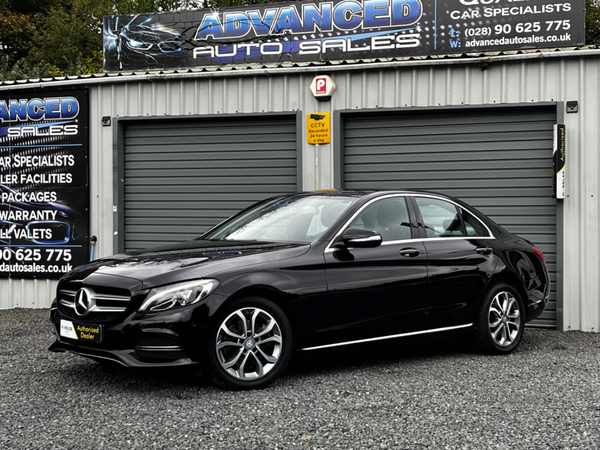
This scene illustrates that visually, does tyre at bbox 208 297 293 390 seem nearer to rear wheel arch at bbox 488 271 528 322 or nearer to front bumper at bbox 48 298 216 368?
front bumper at bbox 48 298 216 368

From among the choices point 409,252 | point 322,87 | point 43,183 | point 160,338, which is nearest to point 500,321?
point 409,252

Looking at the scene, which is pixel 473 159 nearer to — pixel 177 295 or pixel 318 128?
pixel 318 128

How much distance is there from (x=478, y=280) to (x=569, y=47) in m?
4.34

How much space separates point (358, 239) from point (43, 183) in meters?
6.84

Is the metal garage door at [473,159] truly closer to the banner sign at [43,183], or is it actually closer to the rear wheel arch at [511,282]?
the rear wheel arch at [511,282]

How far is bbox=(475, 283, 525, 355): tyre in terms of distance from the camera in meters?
6.88

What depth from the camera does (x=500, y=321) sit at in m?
7.05

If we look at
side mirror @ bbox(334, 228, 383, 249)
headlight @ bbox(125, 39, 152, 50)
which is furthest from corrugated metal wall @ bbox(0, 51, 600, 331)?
side mirror @ bbox(334, 228, 383, 249)

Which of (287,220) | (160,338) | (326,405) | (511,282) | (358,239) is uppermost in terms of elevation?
(287,220)

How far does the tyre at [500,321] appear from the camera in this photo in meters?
6.88

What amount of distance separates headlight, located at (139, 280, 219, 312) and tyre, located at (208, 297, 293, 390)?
8.1 inches

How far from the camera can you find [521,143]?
31.5 ft

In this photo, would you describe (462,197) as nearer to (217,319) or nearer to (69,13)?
(217,319)

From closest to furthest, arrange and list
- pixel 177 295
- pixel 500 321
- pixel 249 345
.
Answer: pixel 177 295, pixel 249 345, pixel 500 321
